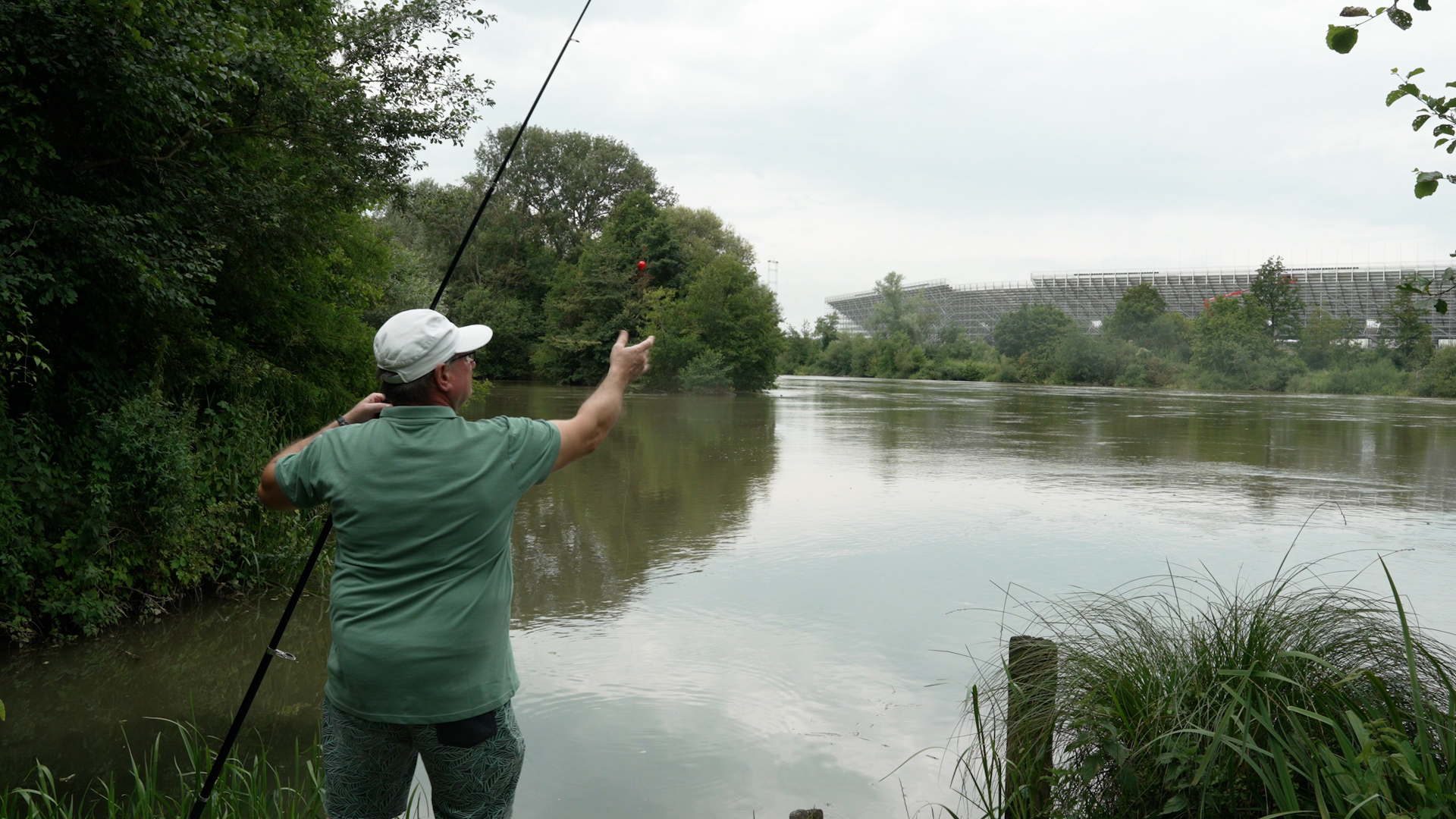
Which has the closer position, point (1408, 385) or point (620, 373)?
point (620, 373)

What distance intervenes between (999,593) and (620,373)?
19.6ft

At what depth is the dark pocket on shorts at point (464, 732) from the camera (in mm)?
2240

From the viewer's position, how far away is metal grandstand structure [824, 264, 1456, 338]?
254 feet

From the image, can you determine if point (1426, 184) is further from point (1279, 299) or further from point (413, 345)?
point (1279, 299)

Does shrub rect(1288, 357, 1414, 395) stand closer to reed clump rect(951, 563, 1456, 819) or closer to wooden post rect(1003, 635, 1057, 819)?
reed clump rect(951, 563, 1456, 819)

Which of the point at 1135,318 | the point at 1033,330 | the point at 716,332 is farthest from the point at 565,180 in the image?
the point at 1135,318

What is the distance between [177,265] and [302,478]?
4.42m

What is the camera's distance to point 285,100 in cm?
736

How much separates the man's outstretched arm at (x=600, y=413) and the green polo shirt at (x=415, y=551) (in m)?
0.12

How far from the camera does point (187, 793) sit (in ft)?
11.6

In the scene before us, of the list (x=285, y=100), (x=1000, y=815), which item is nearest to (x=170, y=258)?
(x=285, y=100)

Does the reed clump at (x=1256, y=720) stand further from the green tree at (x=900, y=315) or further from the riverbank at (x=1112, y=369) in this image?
the green tree at (x=900, y=315)

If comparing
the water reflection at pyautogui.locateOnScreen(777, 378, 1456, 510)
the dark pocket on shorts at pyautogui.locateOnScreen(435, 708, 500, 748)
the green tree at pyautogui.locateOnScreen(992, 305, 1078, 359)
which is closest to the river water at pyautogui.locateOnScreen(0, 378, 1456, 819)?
the water reflection at pyautogui.locateOnScreen(777, 378, 1456, 510)

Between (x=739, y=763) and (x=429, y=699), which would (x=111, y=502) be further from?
(x=429, y=699)
